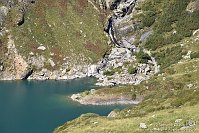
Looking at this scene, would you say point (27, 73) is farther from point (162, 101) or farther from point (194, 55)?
point (162, 101)

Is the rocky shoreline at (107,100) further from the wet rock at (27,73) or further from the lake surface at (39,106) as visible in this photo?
the wet rock at (27,73)

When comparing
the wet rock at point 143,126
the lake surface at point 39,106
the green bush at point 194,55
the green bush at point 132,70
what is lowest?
the lake surface at point 39,106

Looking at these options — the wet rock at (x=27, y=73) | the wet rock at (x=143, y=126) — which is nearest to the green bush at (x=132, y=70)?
the wet rock at (x=27, y=73)

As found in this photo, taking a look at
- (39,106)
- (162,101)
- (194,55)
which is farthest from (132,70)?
(162,101)

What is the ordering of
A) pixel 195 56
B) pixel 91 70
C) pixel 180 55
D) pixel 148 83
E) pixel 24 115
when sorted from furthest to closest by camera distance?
pixel 91 70 → pixel 180 55 → pixel 195 56 → pixel 148 83 → pixel 24 115

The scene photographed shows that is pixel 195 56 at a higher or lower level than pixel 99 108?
higher

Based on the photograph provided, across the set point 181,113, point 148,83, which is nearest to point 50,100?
point 148,83

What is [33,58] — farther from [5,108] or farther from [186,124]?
[186,124]

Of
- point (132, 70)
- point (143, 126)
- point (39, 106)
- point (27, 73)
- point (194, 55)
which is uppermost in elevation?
point (194, 55)
